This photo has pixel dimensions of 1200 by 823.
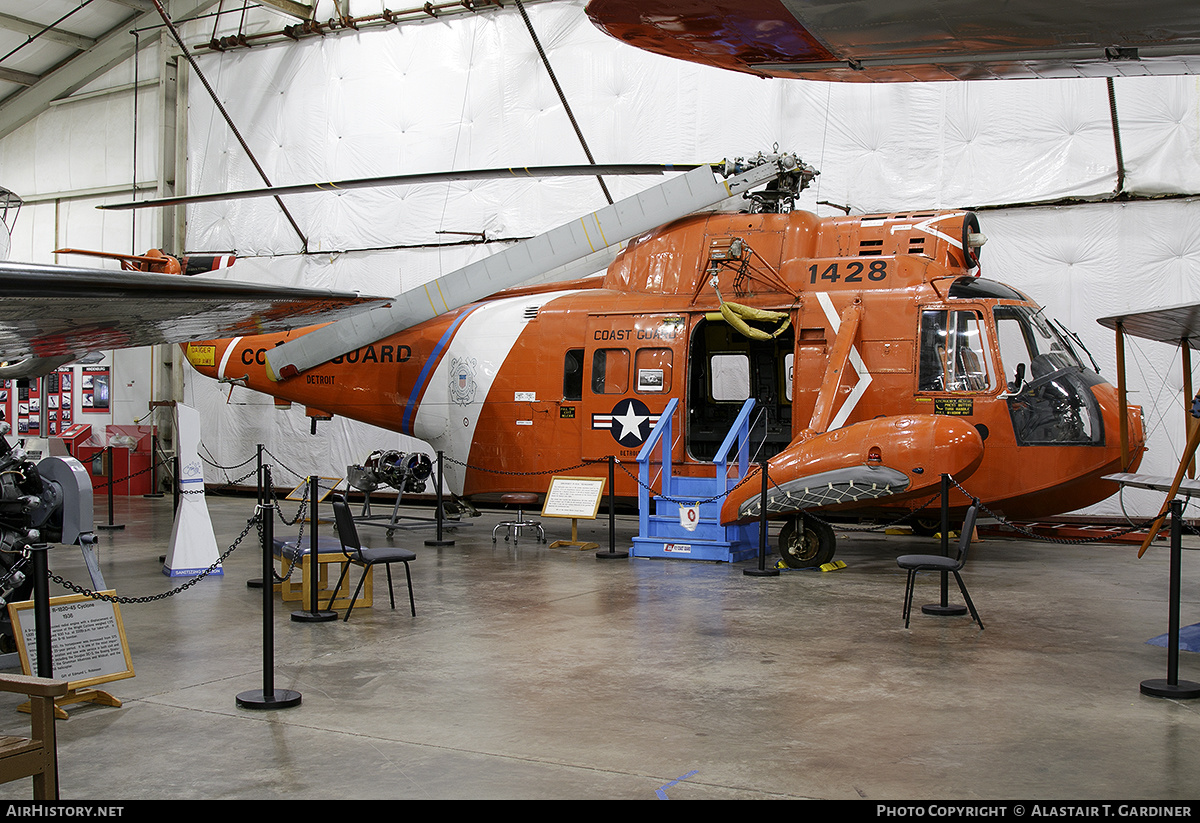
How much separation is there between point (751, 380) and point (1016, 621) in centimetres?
575

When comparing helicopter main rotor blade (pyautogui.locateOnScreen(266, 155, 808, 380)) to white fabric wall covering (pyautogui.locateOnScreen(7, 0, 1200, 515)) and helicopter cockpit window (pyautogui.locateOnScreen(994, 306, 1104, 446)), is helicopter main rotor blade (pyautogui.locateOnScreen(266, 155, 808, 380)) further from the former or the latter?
white fabric wall covering (pyautogui.locateOnScreen(7, 0, 1200, 515))

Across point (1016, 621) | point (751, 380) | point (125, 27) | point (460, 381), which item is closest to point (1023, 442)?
point (1016, 621)

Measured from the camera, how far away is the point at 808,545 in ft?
32.6

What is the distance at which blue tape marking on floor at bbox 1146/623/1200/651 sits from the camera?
19.6 feet

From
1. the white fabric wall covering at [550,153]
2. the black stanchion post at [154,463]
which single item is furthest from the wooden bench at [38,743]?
the black stanchion post at [154,463]

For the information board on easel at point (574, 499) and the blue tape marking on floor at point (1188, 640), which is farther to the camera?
the information board on easel at point (574, 499)

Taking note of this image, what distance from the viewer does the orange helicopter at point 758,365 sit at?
956cm

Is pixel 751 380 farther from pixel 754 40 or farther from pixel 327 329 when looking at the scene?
pixel 754 40

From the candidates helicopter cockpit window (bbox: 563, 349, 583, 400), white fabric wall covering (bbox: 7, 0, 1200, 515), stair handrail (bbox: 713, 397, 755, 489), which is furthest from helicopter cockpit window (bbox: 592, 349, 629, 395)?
white fabric wall covering (bbox: 7, 0, 1200, 515)

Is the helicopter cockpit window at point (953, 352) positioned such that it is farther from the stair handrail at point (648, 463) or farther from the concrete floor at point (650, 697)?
the stair handrail at point (648, 463)

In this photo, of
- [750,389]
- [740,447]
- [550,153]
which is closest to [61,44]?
[550,153]

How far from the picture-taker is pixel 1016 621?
7.34 metres

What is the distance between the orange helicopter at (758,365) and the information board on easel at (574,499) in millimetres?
266

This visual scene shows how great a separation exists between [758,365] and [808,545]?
3408 millimetres
